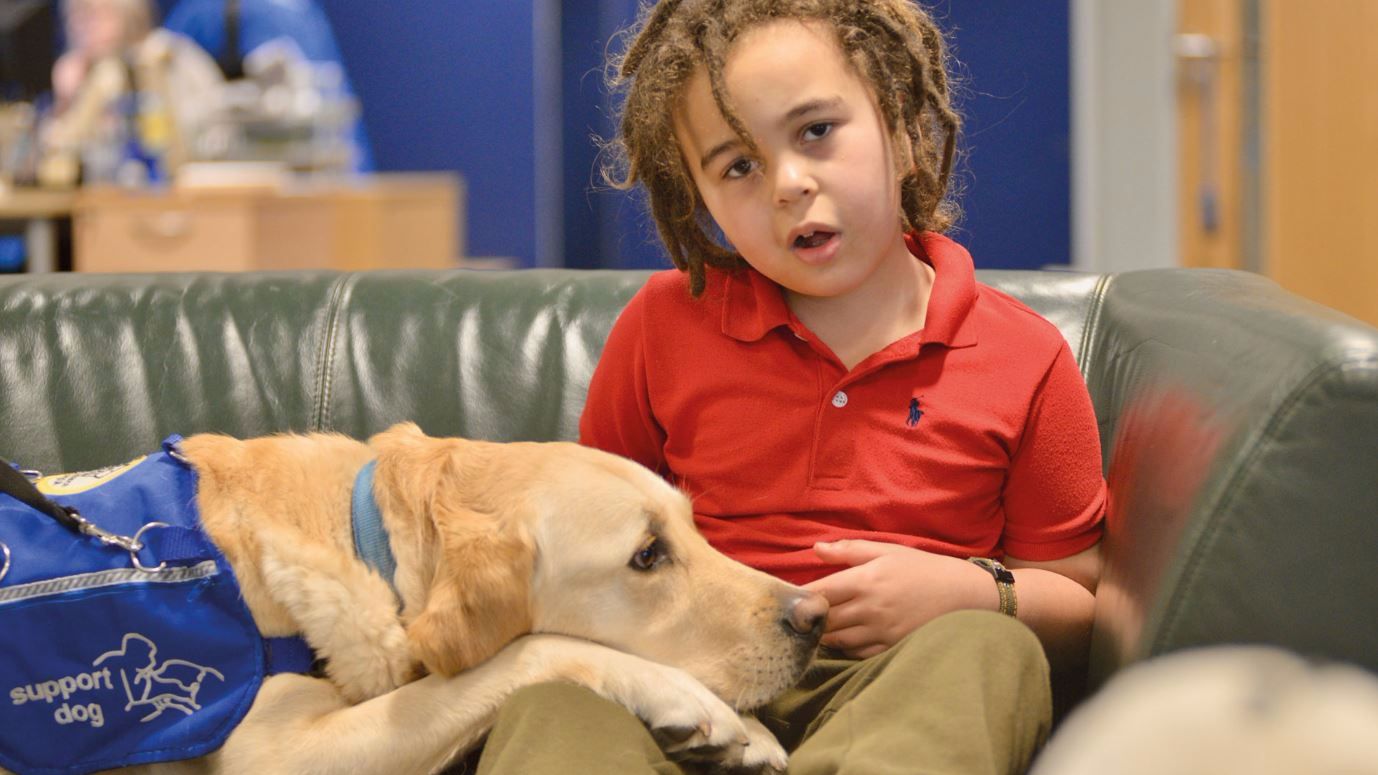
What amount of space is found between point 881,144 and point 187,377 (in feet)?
4.57

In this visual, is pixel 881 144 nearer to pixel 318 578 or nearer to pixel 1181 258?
Result: pixel 318 578

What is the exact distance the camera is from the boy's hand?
5.48ft

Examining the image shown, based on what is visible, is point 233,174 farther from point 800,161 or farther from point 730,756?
point 730,756

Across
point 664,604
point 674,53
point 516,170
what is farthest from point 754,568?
point 516,170

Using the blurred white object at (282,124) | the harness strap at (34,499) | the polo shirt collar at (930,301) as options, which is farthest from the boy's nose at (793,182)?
the blurred white object at (282,124)

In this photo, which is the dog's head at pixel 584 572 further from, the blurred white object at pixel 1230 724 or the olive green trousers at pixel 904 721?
the blurred white object at pixel 1230 724

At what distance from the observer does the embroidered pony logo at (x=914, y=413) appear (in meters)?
1.85

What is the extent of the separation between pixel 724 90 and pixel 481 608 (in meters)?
0.75

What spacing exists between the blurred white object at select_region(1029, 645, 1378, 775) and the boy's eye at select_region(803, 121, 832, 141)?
96cm

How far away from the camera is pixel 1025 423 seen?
72.4 inches

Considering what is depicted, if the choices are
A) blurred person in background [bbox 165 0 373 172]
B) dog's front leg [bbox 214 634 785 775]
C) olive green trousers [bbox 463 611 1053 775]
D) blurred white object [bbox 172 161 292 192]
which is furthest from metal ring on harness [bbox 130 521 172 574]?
blurred person in background [bbox 165 0 373 172]

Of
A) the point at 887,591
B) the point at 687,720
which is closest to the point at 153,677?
the point at 687,720

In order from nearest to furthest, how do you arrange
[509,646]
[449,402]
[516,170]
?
1. [509,646]
2. [449,402]
3. [516,170]

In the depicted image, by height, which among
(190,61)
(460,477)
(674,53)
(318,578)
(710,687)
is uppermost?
(190,61)
